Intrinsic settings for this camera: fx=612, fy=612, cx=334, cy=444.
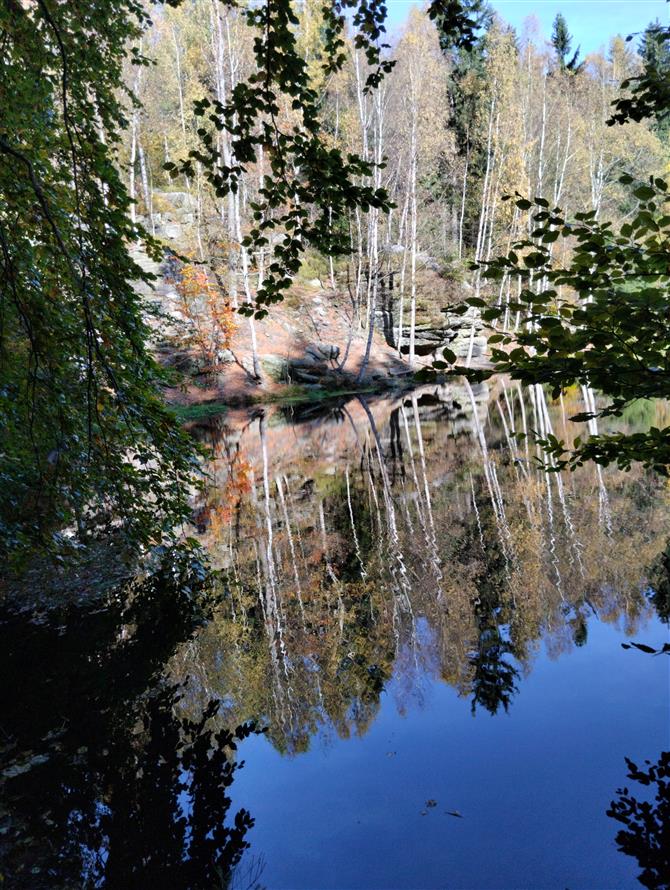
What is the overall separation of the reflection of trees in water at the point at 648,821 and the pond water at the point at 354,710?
0.05 meters

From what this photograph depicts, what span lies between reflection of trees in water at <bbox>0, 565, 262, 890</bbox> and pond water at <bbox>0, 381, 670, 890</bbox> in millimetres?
18

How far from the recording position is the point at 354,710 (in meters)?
5.63

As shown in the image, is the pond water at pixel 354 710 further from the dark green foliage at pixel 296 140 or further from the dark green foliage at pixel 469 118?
the dark green foliage at pixel 469 118

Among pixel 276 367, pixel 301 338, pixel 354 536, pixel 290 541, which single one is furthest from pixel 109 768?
pixel 301 338

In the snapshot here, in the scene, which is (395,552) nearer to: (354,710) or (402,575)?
(402,575)

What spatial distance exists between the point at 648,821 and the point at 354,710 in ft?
8.04

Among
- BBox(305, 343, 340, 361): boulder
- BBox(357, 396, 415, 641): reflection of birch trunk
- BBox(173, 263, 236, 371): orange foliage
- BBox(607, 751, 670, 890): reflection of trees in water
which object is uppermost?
BBox(173, 263, 236, 371): orange foliage

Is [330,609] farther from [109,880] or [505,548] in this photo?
[109,880]

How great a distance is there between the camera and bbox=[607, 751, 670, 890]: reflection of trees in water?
375cm

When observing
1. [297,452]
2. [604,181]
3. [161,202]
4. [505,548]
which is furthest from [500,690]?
[604,181]

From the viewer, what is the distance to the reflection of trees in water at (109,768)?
156 inches

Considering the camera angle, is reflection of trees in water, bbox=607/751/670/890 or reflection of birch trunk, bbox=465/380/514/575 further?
reflection of birch trunk, bbox=465/380/514/575

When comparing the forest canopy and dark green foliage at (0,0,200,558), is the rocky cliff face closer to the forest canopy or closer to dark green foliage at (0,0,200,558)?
the forest canopy

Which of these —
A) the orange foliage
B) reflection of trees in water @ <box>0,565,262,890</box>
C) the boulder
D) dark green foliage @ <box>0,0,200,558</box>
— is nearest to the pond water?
reflection of trees in water @ <box>0,565,262,890</box>
